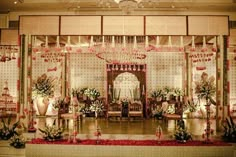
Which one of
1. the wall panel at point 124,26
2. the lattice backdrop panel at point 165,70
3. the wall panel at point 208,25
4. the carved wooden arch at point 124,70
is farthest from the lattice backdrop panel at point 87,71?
the wall panel at point 208,25

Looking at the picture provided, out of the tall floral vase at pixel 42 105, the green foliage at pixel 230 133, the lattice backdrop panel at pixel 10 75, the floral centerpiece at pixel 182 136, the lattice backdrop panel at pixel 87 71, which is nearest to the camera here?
the floral centerpiece at pixel 182 136

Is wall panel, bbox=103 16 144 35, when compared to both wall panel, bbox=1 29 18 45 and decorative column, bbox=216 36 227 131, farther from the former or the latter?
wall panel, bbox=1 29 18 45

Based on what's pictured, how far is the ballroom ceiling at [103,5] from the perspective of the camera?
850 centimetres

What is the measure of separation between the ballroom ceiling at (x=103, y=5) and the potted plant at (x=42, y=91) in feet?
14.5

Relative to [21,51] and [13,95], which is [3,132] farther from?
[13,95]

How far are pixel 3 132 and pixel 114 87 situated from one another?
295 inches


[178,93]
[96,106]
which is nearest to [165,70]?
[178,93]

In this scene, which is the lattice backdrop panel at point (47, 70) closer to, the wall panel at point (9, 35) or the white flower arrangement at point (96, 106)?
the white flower arrangement at point (96, 106)

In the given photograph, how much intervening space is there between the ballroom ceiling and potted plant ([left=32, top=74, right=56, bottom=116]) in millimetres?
4429

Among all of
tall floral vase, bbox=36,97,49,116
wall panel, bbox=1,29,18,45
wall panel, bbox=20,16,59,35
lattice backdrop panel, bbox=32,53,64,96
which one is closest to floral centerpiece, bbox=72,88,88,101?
lattice backdrop panel, bbox=32,53,64,96

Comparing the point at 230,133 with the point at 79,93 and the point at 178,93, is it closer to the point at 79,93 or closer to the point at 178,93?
the point at 178,93

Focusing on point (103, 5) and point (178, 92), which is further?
point (178, 92)

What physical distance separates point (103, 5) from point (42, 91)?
5693 millimetres

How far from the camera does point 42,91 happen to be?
13039 mm
